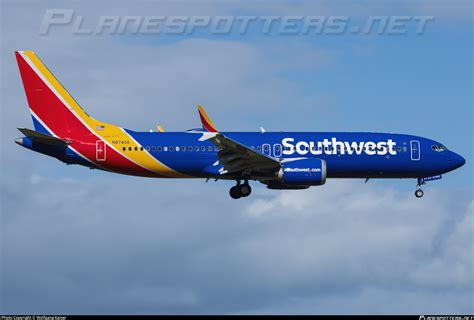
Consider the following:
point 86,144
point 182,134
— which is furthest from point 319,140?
point 86,144

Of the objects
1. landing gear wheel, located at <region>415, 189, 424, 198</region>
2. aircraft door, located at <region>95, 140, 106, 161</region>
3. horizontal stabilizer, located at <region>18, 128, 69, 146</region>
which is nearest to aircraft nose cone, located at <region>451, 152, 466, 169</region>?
landing gear wheel, located at <region>415, 189, 424, 198</region>

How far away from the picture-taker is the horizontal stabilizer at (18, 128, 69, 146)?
250 ft

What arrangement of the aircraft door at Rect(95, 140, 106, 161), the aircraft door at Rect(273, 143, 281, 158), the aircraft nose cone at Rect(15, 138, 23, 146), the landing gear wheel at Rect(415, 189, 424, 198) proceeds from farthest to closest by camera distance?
1. the landing gear wheel at Rect(415, 189, 424, 198)
2. the aircraft door at Rect(273, 143, 281, 158)
3. the aircraft door at Rect(95, 140, 106, 161)
4. the aircraft nose cone at Rect(15, 138, 23, 146)

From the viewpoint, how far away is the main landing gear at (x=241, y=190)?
79.8m

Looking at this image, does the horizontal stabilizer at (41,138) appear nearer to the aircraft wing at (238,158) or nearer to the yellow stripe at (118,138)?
the yellow stripe at (118,138)

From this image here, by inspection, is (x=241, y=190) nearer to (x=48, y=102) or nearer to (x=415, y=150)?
(x=415, y=150)

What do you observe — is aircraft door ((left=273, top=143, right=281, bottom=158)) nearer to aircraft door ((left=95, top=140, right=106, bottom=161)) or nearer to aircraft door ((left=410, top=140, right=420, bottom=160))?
aircraft door ((left=410, top=140, right=420, bottom=160))

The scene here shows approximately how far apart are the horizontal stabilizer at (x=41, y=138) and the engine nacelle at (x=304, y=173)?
50.8 feet

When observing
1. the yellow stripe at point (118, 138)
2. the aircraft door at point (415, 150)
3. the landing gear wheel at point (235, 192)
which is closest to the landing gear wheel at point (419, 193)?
the aircraft door at point (415, 150)

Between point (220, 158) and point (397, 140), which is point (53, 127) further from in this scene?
point (397, 140)

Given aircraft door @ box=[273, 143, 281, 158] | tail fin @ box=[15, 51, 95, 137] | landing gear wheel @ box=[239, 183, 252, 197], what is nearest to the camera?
aircraft door @ box=[273, 143, 281, 158]

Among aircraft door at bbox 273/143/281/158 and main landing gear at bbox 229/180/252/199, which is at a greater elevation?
aircraft door at bbox 273/143/281/158

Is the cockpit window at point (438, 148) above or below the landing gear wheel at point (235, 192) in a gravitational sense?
above

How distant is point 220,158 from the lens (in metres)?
78.1
